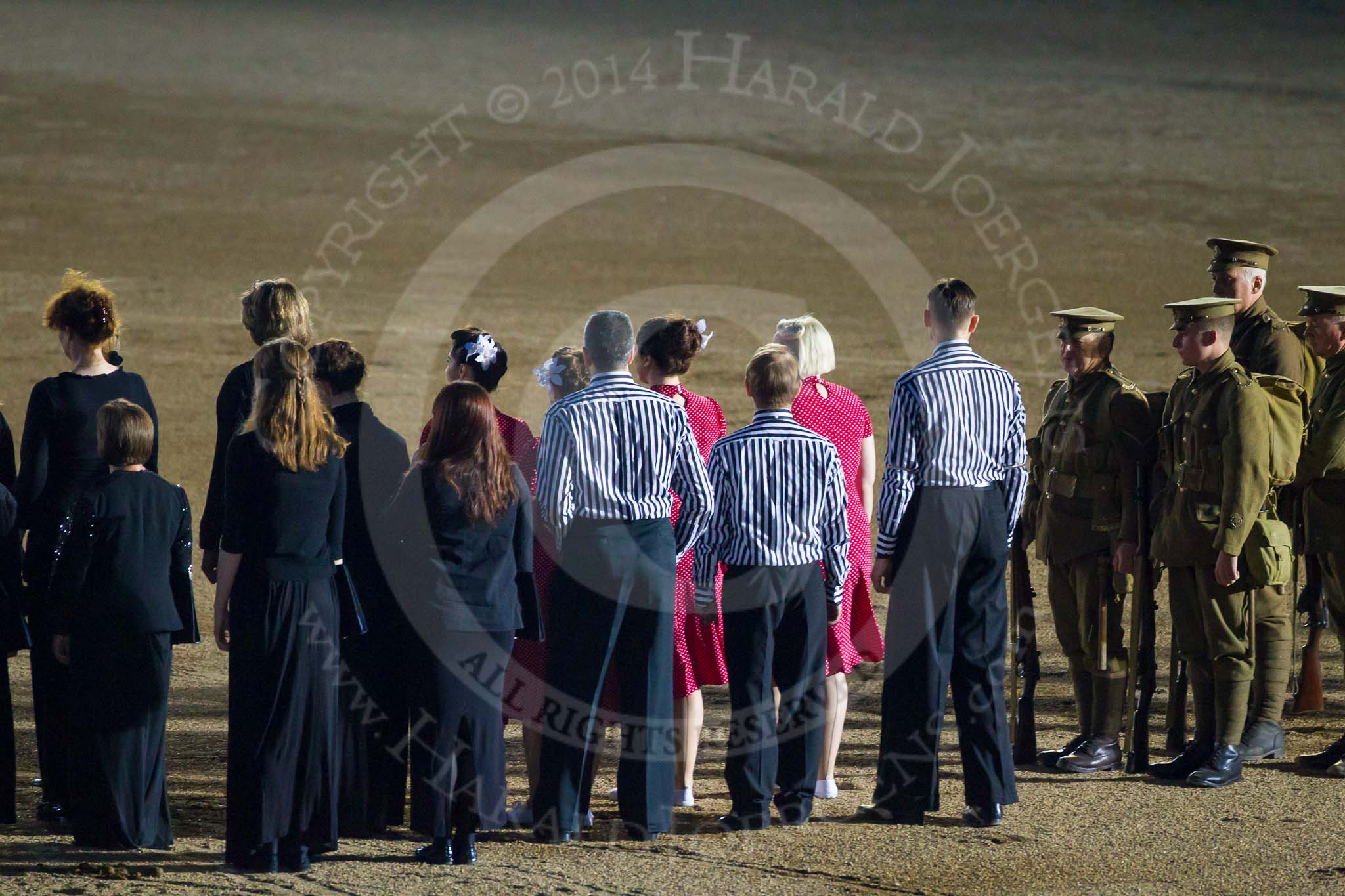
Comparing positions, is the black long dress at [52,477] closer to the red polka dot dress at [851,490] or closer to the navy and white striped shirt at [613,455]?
the navy and white striped shirt at [613,455]

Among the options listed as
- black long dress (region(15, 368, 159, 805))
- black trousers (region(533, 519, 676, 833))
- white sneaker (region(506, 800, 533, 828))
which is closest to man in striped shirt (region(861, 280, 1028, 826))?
black trousers (region(533, 519, 676, 833))

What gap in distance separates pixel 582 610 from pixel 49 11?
2802 centimetres

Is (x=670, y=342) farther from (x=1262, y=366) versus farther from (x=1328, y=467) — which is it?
(x=1328, y=467)

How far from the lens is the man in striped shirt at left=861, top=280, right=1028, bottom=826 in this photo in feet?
17.9

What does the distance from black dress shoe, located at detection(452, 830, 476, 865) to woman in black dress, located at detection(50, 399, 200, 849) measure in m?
0.98

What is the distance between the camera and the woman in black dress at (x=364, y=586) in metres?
5.21

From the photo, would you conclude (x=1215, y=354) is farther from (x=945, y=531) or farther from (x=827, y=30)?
(x=827, y=30)

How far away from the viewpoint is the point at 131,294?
1598cm

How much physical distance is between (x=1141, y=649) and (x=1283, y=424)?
0.99 metres

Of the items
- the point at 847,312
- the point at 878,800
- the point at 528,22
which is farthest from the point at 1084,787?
the point at 528,22

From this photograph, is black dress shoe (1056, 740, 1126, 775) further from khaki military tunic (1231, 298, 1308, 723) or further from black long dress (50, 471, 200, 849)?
Result: black long dress (50, 471, 200, 849)

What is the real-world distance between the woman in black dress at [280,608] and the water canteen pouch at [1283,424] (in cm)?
331

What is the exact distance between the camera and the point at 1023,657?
6270 mm

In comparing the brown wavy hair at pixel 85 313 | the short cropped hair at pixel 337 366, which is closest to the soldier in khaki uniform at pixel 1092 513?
the short cropped hair at pixel 337 366
